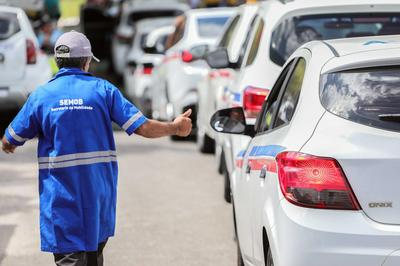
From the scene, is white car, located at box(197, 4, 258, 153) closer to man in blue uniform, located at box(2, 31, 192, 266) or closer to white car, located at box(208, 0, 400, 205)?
white car, located at box(208, 0, 400, 205)

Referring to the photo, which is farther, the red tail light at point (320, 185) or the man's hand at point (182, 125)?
the man's hand at point (182, 125)

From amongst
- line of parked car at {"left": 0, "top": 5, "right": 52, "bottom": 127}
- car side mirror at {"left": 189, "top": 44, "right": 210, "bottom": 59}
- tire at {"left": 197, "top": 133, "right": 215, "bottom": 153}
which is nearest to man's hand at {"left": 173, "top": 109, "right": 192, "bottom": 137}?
car side mirror at {"left": 189, "top": 44, "right": 210, "bottom": 59}

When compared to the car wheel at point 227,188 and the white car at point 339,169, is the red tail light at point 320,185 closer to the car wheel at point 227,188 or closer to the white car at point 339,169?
the white car at point 339,169

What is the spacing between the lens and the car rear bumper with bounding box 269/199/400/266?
5.21m

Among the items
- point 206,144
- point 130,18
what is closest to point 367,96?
point 206,144

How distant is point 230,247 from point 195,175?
3.97 m

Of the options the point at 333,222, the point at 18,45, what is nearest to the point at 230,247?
the point at 333,222

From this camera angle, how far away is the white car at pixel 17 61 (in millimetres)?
15820

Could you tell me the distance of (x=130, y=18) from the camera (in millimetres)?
27594

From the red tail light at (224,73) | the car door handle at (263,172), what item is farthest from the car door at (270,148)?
the red tail light at (224,73)

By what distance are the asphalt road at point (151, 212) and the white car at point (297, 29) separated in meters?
0.88

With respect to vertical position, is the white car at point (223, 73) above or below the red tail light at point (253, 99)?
below

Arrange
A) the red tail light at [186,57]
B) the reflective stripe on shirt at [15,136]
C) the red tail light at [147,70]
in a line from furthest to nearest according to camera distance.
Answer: the red tail light at [147,70] → the red tail light at [186,57] → the reflective stripe on shirt at [15,136]

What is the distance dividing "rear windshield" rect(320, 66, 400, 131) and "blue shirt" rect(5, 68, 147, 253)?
3.81ft
